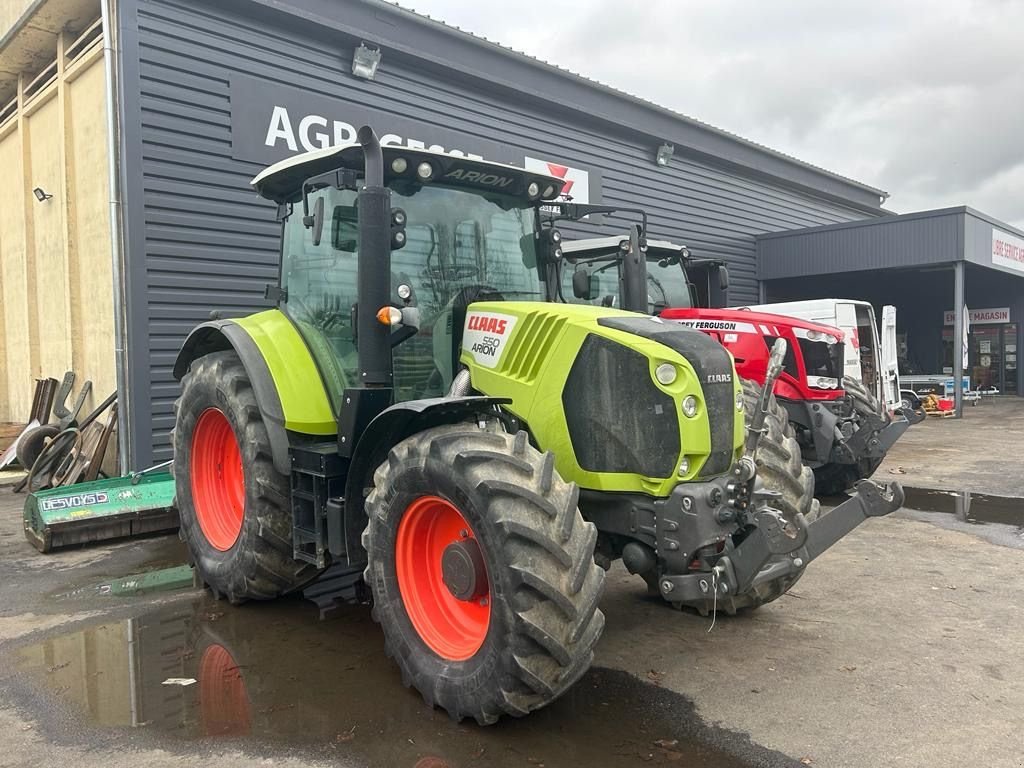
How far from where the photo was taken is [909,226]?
17.5 meters

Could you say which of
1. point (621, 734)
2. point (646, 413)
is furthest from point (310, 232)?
point (621, 734)

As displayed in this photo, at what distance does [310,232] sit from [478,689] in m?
2.71

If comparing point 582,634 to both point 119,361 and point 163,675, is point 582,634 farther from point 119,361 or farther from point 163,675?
point 119,361

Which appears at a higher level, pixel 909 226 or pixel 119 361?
pixel 909 226

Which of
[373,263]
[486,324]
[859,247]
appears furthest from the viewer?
[859,247]

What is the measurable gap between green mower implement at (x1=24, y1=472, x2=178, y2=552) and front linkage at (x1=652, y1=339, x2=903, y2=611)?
4826 mm

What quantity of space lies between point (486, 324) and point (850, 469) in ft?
17.8

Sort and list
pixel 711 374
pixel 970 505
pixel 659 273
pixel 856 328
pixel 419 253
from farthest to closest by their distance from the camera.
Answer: pixel 856 328
pixel 659 273
pixel 970 505
pixel 419 253
pixel 711 374

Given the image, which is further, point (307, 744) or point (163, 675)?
point (163, 675)

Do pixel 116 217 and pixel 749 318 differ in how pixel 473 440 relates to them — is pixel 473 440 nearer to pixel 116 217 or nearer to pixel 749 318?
pixel 749 318

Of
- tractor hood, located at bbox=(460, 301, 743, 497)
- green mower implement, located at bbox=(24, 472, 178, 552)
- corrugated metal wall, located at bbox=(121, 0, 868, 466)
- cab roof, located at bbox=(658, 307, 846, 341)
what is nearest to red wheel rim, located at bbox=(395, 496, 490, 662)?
tractor hood, located at bbox=(460, 301, 743, 497)

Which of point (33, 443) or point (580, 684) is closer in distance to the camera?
point (580, 684)

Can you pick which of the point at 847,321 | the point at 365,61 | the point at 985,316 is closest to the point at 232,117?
the point at 365,61

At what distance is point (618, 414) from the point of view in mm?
3447
